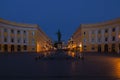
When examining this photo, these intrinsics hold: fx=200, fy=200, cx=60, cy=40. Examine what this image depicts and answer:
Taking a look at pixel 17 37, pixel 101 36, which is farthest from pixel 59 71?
pixel 101 36

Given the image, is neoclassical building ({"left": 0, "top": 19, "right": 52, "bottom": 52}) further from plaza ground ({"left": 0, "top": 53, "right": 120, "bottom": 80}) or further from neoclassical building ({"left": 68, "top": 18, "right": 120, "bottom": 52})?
plaza ground ({"left": 0, "top": 53, "right": 120, "bottom": 80})

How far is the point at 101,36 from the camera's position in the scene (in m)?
79.2

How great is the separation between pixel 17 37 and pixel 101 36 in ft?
109

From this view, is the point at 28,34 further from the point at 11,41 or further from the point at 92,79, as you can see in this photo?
the point at 92,79

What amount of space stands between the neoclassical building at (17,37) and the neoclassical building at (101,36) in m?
21.7

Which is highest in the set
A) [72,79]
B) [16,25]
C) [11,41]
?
[16,25]

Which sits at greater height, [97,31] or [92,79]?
[97,31]

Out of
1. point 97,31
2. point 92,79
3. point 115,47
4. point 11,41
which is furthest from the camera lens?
point 97,31

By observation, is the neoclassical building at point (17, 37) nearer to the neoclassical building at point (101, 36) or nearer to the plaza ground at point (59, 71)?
the neoclassical building at point (101, 36)

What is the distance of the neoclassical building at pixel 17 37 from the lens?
69781 millimetres

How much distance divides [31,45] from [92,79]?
75.8 meters

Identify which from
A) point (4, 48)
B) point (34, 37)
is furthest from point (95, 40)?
point (4, 48)

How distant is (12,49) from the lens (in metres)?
75.4

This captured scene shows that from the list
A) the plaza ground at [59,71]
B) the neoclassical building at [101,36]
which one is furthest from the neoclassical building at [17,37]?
the plaza ground at [59,71]
